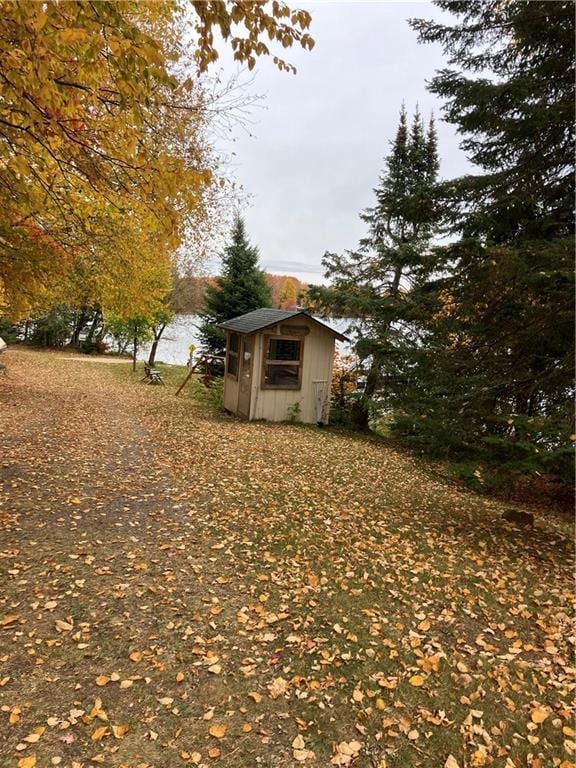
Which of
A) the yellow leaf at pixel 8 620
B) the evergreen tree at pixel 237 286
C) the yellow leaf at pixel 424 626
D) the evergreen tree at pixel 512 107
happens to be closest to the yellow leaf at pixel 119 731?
the yellow leaf at pixel 8 620

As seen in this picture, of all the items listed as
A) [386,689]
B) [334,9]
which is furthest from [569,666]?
[334,9]

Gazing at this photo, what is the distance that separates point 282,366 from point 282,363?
0.50ft

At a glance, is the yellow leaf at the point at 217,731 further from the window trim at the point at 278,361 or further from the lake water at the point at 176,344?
the lake water at the point at 176,344

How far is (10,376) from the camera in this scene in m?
14.4

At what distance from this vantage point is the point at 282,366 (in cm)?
1155

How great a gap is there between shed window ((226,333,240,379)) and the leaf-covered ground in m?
5.81

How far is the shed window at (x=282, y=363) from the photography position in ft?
36.9

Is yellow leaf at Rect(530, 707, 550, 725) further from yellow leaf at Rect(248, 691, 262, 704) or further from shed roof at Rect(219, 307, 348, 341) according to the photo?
shed roof at Rect(219, 307, 348, 341)

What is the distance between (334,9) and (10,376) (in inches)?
563

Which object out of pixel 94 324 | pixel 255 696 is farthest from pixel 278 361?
pixel 94 324

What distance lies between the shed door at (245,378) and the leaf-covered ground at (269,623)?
4764mm

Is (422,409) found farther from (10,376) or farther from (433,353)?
(10,376)

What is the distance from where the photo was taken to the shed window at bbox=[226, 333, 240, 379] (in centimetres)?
1223

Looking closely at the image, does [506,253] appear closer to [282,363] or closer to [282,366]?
[282,363]
